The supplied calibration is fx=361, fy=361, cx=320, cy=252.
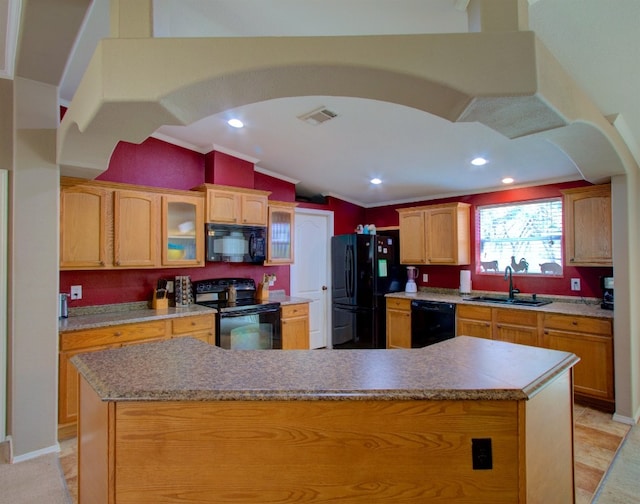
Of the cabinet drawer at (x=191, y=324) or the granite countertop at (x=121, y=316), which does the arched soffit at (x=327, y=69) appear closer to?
the granite countertop at (x=121, y=316)

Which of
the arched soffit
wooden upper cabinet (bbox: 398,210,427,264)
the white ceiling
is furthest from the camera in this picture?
wooden upper cabinet (bbox: 398,210,427,264)

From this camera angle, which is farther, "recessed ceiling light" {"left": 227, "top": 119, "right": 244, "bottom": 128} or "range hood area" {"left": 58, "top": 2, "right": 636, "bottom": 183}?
"recessed ceiling light" {"left": 227, "top": 119, "right": 244, "bottom": 128}

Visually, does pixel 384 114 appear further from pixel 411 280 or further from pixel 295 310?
pixel 411 280

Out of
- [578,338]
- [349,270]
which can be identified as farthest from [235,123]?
[578,338]

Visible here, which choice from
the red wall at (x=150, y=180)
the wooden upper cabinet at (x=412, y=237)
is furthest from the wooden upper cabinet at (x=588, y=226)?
the red wall at (x=150, y=180)

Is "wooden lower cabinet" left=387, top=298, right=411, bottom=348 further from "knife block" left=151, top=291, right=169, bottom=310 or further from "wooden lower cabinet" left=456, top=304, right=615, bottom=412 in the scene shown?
"knife block" left=151, top=291, right=169, bottom=310

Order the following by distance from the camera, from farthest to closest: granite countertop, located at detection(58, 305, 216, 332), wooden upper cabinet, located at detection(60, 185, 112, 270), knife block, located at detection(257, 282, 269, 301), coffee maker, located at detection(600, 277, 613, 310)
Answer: knife block, located at detection(257, 282, 269, 301) → coffee maker, located at detection(600, 277, 613, 310) → wooden upper cabinet, located at detection(60, 185, 112, 270) → granite countertop, located at detection(58, 305, 216, 332)

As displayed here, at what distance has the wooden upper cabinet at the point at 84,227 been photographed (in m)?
3.02

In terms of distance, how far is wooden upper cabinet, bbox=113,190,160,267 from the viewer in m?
3.30

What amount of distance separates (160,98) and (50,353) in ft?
7.14

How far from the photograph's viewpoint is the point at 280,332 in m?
4.12

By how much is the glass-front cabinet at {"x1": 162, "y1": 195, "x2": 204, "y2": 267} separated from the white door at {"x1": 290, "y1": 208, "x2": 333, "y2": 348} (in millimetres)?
1627

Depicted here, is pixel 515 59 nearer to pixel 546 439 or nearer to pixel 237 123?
pixel 546 439

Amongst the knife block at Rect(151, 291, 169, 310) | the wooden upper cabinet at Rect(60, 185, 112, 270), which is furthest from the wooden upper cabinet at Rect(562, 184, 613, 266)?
the wooden upper cabinet at Rect(60, 185, 112, 270)
